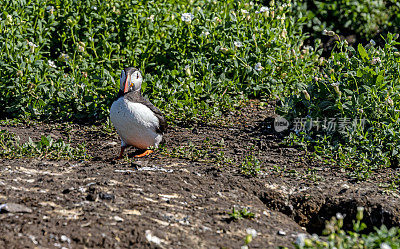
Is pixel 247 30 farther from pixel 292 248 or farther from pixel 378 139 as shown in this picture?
pixel 292 248

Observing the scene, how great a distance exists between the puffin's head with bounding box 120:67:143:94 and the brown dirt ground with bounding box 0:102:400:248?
0.67 m

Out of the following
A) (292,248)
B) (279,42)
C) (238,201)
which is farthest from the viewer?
(279,42)

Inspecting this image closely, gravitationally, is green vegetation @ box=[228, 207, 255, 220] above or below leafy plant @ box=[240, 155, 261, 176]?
below

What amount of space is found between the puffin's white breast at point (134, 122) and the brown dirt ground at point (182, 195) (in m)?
0.21

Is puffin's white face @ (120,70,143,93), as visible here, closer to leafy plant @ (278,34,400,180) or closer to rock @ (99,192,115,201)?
rock @ (99,192,115,201)

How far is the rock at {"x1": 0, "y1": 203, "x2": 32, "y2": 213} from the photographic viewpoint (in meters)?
3.45

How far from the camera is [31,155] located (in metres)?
4.78

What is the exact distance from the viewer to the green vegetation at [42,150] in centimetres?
479

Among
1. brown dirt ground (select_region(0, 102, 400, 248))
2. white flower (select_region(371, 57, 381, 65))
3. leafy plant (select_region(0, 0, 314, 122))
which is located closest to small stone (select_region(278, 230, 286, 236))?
brown dirt ground (select_region(0, 102, 400, 248))

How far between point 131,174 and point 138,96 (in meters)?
0.94

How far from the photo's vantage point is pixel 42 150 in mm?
4898

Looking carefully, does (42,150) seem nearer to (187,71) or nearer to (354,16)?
(187,71)

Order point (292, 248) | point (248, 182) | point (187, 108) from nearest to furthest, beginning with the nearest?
point (292, 248) → point (248, 182) → point (187, 108)

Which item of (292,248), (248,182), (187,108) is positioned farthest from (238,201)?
(187,108)
